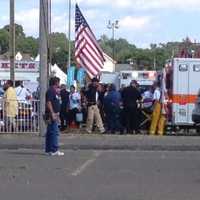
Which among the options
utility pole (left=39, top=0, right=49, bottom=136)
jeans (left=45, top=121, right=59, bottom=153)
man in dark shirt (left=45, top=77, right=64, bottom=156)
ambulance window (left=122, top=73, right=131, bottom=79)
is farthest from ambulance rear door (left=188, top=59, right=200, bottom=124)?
ambulance window (left=122, top=73, right=131, bottom=79)

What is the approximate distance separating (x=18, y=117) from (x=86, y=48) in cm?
423

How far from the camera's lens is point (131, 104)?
1040 inches


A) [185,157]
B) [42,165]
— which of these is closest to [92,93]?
[185,157]

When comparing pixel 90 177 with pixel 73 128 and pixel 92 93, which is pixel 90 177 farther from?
pixel 73 128

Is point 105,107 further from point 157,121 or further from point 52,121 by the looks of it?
point 52,121

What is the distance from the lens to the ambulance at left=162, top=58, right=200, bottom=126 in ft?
87.9

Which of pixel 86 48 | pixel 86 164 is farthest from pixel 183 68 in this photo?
pixel 86 164

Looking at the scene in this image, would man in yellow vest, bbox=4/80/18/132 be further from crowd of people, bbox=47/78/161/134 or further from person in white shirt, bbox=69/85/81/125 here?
person in white shirt, bbox=69/85/81/125

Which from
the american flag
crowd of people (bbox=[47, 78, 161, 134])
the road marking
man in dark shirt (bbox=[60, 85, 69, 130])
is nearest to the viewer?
the road marking

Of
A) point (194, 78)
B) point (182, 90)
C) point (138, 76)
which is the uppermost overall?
point (138, 76)

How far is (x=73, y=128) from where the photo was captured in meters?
27.9

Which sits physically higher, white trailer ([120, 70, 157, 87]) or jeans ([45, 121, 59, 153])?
white trailer ([120, 70, 157, 87])

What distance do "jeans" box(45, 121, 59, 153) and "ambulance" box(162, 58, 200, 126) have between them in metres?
8.36

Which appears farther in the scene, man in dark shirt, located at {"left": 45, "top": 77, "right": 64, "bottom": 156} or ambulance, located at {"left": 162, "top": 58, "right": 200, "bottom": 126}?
ambulance, located at {"left": 162, "top": 58, "right": 200, "bottom": 126}
